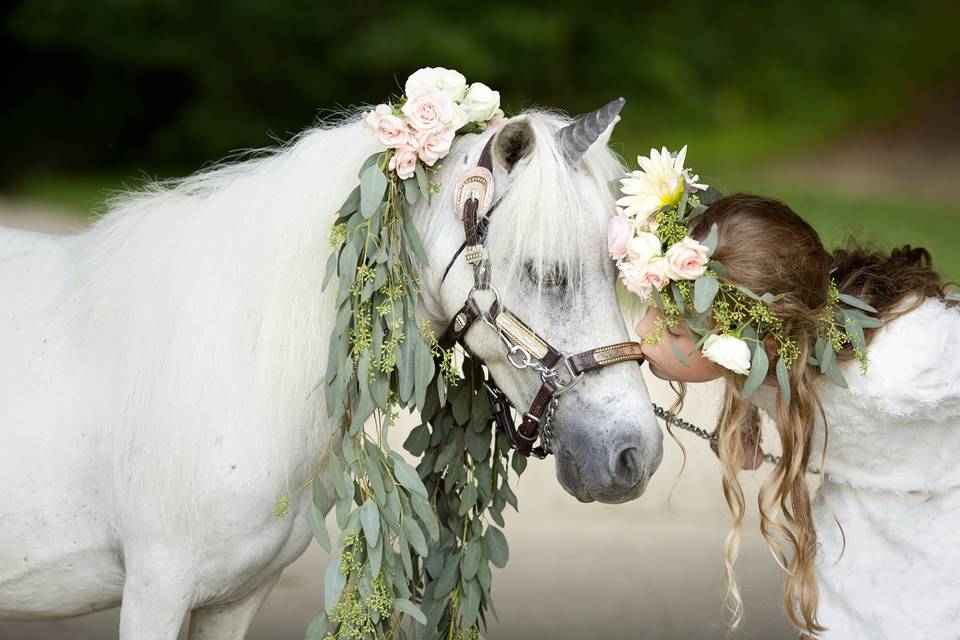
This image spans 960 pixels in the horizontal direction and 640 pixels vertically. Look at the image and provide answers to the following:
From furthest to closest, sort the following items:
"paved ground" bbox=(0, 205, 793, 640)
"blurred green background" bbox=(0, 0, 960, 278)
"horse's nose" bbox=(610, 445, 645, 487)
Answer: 1. "blurred green background" bbox=(0, 0, 960, 278)
2. "paved ground" bbox=(0, 205, 793, 640)
3. "horse's nose" bbox=(610, 445, 645, 487)

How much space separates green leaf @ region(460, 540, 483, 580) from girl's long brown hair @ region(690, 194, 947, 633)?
1.95ft

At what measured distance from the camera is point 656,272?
214 cm

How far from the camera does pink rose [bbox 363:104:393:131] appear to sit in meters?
2.15

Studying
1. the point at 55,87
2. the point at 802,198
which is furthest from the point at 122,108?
the point at 802,198

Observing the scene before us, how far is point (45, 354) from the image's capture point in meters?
2.31

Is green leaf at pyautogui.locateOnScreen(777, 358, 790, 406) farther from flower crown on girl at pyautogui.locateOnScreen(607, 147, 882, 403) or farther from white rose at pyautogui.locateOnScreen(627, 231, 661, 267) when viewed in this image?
white rose at pyautogui.locateOnScreen(627, 231, 661, 267)

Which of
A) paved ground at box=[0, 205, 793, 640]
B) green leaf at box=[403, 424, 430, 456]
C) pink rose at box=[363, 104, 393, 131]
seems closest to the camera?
pink rose at box=[363, 104, 393, 131]

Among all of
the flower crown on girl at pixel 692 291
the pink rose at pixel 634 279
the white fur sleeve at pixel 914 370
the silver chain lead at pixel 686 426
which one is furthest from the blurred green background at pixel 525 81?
the pink rose at pixel 634 279

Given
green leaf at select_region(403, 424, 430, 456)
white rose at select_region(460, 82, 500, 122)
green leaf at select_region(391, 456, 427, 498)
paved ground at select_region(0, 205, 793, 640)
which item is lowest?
paved ground at select_region(0, 205, 793, 640)

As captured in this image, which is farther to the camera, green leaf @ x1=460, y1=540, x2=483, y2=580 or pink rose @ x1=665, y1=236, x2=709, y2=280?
green leaf @ x1=460, y1=540, x2=483, y2=580

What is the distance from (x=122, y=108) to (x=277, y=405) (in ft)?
38.8

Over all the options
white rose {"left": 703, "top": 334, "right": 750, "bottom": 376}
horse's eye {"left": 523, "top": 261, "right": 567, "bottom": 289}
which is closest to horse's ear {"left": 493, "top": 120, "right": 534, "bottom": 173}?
horse's eye {"left": 523, "top": 261, "right": 567, "bottom": 289}

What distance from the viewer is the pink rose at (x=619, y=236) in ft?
6.88

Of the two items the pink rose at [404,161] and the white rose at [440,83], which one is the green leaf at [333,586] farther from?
the white rose at [440,83]
